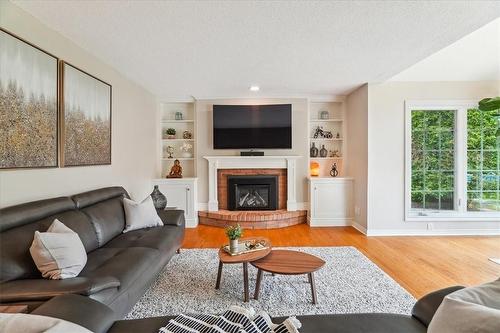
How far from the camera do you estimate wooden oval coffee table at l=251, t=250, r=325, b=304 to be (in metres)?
2.14

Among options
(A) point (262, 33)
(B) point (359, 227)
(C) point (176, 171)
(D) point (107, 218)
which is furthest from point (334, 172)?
(D) point (107, 218)

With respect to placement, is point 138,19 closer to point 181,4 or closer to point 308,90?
point 181,4

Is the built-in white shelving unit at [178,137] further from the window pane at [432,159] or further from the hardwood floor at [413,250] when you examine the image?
the window pane at [432,159]

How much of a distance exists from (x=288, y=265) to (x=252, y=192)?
9.70 feet

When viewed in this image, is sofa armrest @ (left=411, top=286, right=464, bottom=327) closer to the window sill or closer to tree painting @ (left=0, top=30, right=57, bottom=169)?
tree painting @ (left=0, top=30, right=57, bottom=169)

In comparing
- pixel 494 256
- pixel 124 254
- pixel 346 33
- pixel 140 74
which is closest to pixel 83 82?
pixel 140 74

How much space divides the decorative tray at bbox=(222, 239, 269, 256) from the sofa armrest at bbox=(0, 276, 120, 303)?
3.49 ft

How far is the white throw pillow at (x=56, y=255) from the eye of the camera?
1.64 meters

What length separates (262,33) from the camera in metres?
2.49

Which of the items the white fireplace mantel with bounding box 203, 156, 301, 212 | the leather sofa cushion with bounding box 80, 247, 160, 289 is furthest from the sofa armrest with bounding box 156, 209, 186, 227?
the white fireplace mantel with bounding box 203, 156, 301, 212

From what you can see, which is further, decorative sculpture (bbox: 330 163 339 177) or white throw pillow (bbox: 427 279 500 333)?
decorative sculpture (bbox: 330 163 339 177)

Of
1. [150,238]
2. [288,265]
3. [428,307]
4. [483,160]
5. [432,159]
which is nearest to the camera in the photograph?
[428,307]

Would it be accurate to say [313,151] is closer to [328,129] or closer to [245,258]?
[328,129]

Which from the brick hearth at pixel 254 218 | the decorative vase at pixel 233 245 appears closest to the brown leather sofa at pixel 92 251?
the decorative vase at pixel 233 245
